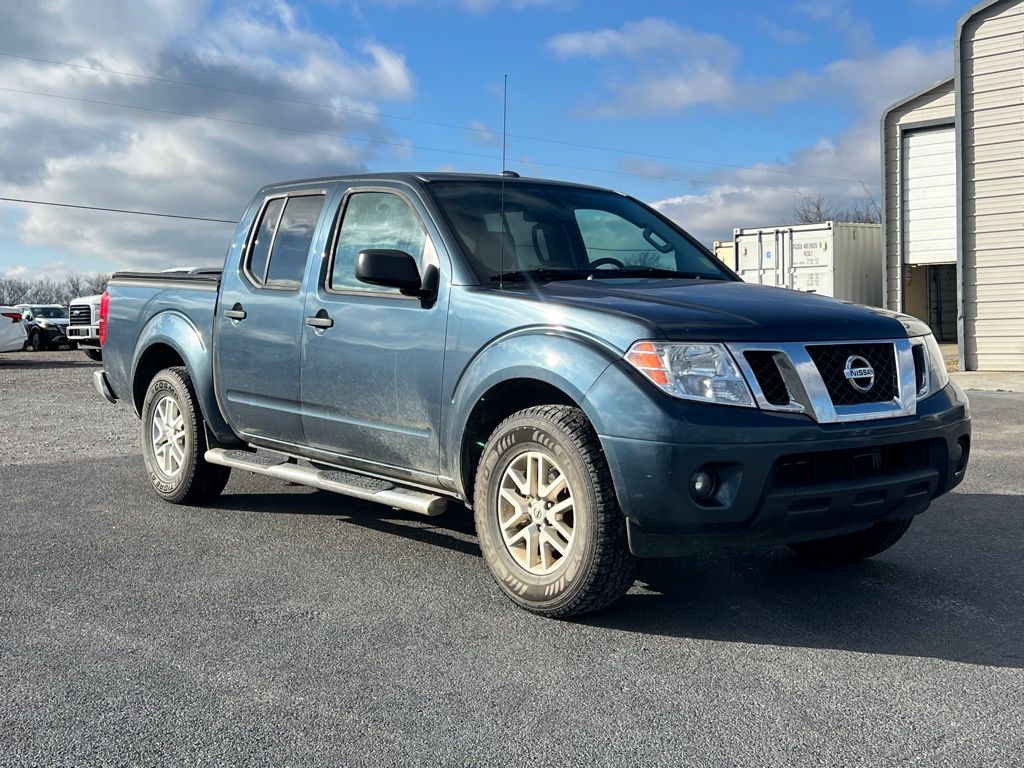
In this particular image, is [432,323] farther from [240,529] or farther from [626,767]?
[626,767]

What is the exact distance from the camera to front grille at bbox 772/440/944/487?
3.96 meters

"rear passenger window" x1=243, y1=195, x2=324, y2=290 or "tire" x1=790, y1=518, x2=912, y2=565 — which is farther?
"rear passenger window" x1=243, y1=195, x2=324, y2=290

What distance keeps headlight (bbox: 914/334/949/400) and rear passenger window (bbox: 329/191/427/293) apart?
2303 millimetres

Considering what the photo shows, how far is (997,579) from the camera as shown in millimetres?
4906

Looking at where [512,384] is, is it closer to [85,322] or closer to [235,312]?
[235,312]

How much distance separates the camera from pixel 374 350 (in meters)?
5.08

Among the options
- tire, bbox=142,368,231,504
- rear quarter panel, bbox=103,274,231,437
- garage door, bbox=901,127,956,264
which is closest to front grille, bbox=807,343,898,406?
rear quarter panel, bbox=103,274,231,437

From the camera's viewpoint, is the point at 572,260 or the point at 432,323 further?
the point at 572,260

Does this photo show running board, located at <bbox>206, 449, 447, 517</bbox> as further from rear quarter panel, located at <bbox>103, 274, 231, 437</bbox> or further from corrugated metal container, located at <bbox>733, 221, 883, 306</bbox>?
corrugated metal container, located at <bbox>733, 221, 883, 306</bbox>

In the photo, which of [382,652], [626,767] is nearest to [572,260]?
[382,652]

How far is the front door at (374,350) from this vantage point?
484 centimetres

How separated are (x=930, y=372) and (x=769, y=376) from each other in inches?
39.9

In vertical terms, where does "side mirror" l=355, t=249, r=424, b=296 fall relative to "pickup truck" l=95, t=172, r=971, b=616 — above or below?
above

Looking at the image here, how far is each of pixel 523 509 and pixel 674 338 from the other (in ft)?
3.22
